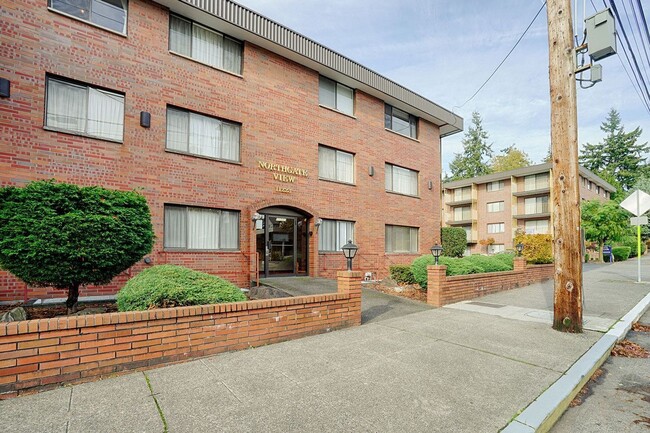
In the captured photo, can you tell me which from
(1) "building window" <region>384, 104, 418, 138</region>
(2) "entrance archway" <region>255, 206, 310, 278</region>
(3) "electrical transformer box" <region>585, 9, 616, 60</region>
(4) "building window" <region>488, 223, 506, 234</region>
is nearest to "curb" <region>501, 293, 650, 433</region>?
(3) "electrical transformer box" <region>585, 9, 616, 60</region>

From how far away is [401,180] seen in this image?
16.9 meters

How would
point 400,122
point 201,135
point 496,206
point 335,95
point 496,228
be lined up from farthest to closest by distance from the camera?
point 496,206, point 496,228, point 400,122, point 335,95, point 201,135

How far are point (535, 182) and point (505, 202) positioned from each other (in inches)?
144

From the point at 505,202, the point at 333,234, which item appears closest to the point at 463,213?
the point at 505,202

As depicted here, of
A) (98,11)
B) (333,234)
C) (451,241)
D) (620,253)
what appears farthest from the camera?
(620,253)

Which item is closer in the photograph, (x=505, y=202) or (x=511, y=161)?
(x=505, y=202)

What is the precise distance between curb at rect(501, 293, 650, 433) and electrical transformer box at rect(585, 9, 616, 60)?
16.9ft

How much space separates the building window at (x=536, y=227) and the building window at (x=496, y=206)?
3.09 metres

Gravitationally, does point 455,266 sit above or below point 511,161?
below

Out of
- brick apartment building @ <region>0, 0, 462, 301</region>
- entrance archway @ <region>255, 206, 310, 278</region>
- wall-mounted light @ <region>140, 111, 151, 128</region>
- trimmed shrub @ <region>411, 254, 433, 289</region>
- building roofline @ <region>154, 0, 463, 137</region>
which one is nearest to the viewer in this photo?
brick apartment building @ <region>0, 0, 462, 301</region>

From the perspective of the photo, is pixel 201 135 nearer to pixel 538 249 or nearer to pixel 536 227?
pixel 538 249

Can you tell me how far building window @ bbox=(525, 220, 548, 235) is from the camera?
112 ft

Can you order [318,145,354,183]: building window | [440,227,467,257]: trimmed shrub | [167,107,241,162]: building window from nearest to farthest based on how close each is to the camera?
[167,107,241,162]: building window
[318,145,354,183]: building window
[440,227,467,257]: trimmed shrub

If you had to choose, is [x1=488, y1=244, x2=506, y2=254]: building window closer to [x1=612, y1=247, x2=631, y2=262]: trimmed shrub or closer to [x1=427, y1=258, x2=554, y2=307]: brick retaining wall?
[x1=612, y1=247, x2=631, y2=262]: trimmed shrub
